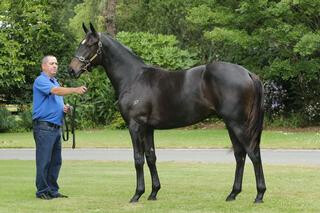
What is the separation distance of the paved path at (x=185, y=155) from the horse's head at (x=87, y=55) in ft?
23.7

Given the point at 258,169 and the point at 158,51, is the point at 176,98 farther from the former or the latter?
the point at 158,51

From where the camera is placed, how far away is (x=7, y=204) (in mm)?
10297

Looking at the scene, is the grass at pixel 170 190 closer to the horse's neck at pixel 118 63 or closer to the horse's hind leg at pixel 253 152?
the horse's hind leg at pixel 253 152

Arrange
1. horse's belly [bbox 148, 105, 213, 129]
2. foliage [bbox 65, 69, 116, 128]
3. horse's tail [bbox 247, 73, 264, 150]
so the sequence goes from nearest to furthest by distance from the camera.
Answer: horse's tail [bbox 247, 73, 264, 150] → horse's belly [bbox 148, 105, 213, 129] → foliage [bbox 65, 69, 116, 128]

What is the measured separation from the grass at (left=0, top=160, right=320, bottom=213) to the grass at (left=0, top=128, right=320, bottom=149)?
578 centimetres

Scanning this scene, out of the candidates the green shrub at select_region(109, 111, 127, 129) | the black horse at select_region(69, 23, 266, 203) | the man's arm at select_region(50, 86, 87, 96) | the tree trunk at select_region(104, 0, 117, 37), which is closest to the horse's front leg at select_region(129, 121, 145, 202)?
the black horse at select_region(69, 23, 266, 203)

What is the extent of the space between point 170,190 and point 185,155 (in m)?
7.45

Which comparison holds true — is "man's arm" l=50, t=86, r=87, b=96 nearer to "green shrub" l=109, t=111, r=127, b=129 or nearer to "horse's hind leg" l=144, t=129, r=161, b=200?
"horse's hind leg" l=144, t=129, r=161, b=200

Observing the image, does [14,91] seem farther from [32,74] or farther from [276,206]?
[276,206]

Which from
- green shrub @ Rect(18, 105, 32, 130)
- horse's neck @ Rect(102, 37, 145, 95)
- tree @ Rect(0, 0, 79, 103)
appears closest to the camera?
horse's neck @ Rect(102, 37, 145, 95)

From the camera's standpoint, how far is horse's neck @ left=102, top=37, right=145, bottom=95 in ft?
34.8

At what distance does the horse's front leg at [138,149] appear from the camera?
10219mm

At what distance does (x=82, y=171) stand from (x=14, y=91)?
17261 millimetres

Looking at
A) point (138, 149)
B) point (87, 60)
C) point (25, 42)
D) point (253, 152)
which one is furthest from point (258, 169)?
point (25, 42)
